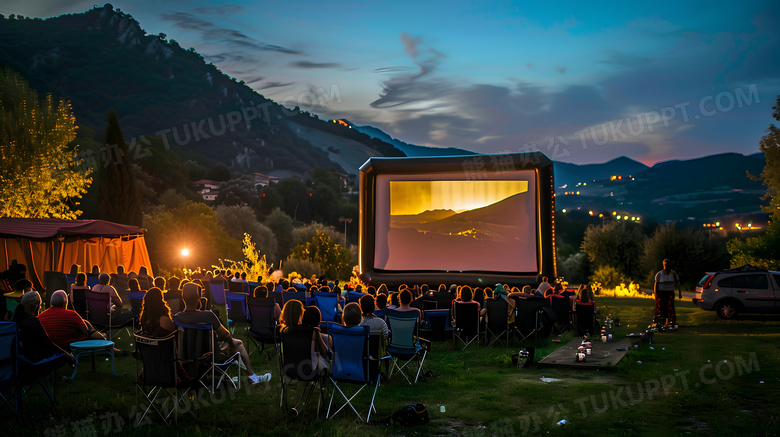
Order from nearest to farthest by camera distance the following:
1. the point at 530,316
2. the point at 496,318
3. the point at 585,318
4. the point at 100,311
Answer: the point at 100,311 → the point at 496,318 → the point at 530,316 → the point at 585,318

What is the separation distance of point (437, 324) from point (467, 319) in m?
0.59

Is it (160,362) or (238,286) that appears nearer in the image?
(160,362)

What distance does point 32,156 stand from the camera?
27.5m

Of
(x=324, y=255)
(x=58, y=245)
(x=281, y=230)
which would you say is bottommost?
(x=324, y=255)

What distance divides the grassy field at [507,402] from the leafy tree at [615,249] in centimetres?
2572

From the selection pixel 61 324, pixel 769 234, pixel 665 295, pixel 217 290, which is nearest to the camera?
pixel 61 324

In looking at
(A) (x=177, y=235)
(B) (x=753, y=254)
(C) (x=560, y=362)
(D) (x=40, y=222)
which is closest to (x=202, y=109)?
(A) (x=177, y=235)

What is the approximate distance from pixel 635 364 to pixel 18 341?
6.86 meters

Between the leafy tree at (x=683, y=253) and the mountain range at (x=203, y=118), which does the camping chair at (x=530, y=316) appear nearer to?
the leafy tree at (x=683, y=253)

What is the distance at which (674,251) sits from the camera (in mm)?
29828

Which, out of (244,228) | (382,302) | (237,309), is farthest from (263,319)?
(244,228)

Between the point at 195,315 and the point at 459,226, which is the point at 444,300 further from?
the point at 459,226

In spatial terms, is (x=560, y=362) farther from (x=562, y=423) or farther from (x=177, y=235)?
(x=177, y=235)

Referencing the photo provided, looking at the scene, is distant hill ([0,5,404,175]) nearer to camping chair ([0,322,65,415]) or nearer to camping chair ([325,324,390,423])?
camping chair ([0,322,65,415])
